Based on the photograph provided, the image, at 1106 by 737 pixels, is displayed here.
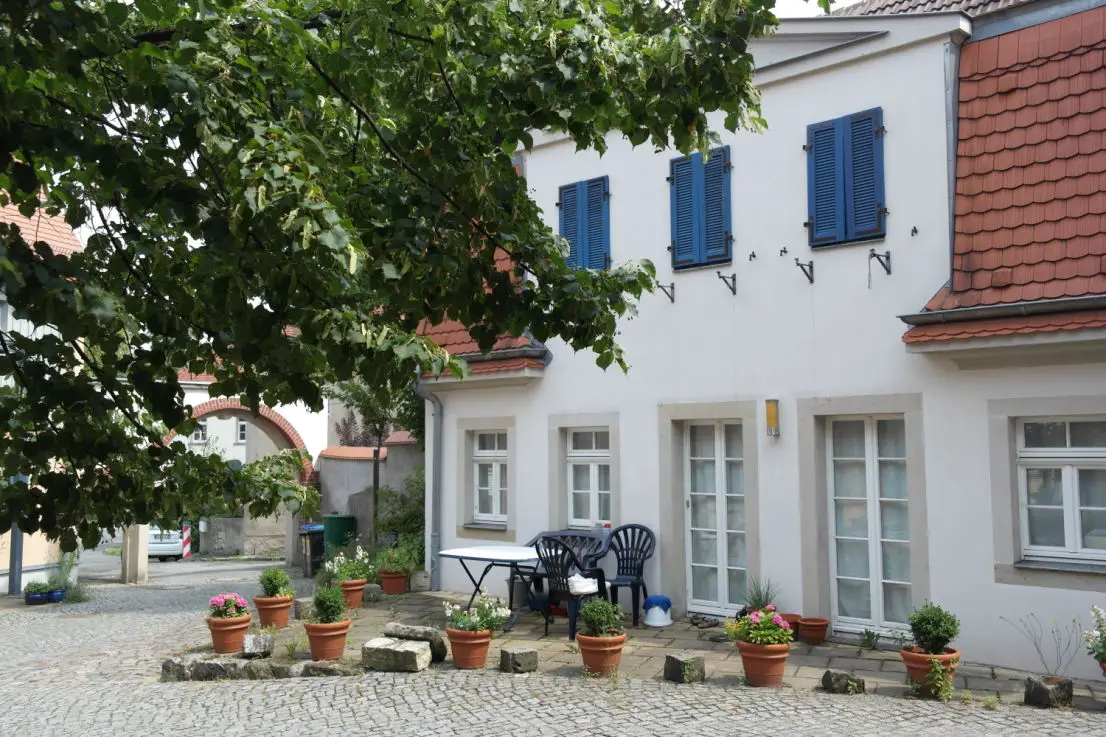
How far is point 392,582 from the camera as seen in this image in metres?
13.3

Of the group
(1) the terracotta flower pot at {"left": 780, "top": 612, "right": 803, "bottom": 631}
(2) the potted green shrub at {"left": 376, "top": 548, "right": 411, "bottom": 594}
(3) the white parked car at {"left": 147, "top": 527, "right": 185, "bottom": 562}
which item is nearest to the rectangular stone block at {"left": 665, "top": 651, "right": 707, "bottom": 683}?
(1) the terracotta flower pot at {"left": 780, "top": 612, "right": 803, "bottom": 631}

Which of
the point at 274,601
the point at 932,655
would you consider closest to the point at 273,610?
the point at 274,601

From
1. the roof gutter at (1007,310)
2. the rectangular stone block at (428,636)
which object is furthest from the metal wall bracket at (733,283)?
the rectangular stone block at (428,636)

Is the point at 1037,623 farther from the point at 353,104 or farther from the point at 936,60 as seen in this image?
Result: the point at 353,104

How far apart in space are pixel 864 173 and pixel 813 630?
13.7 feet

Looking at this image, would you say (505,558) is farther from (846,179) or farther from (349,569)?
(846,179)

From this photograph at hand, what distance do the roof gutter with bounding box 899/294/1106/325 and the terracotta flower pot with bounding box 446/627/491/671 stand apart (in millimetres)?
4410

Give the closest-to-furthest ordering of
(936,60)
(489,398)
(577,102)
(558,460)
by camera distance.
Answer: (577,102), (936,60), (558,460), (489,398)

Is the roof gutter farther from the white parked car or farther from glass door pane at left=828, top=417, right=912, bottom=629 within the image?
the white parked car

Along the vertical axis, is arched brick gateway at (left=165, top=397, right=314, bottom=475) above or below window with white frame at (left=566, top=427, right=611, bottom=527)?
above

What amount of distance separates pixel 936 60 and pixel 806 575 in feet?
15.6

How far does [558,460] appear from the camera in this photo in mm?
12070

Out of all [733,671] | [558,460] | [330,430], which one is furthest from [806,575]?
[330,430]

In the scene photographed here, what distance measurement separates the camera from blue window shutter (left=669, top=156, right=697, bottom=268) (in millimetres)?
10883
